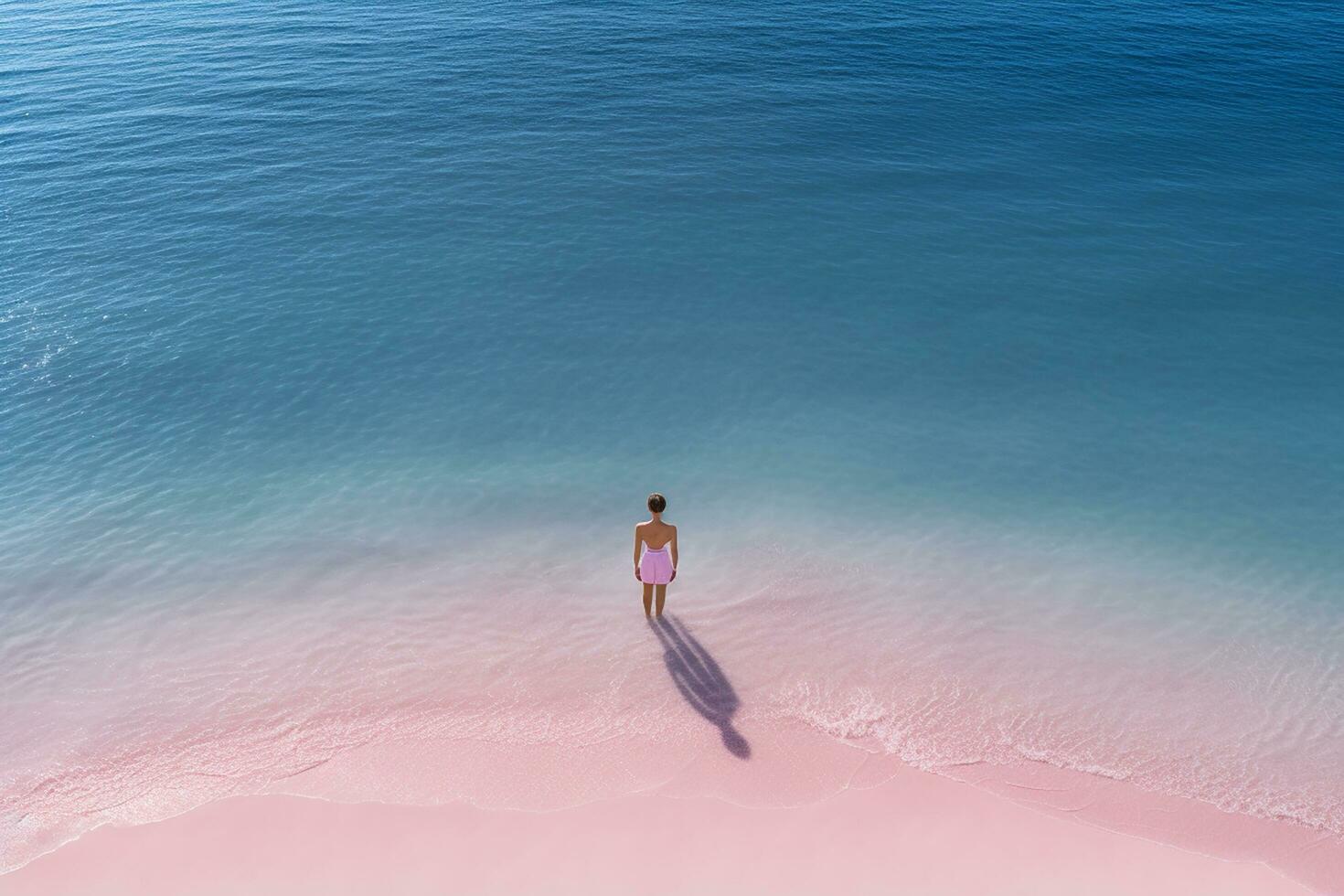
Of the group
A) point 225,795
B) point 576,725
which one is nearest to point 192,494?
point 225,795

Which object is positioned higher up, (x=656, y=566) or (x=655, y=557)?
(x=655, y=557)

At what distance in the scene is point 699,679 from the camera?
11117 mm

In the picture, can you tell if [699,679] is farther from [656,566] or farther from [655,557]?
[655,557]

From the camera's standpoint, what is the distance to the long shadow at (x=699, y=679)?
1038 cm

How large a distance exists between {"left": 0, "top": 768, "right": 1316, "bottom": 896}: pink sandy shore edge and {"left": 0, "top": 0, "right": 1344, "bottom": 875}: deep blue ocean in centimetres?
240

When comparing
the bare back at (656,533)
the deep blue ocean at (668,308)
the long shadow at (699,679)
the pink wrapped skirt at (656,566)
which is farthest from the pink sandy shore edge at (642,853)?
the bare back at (656,533)

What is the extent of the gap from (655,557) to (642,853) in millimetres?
3478

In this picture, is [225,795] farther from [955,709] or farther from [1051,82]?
[1051,82]

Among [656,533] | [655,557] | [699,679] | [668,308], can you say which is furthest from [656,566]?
[668,308]

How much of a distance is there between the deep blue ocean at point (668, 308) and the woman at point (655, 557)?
1.65 metres

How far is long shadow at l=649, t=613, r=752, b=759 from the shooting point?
10.4m

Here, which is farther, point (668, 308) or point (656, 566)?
point (668, 308)

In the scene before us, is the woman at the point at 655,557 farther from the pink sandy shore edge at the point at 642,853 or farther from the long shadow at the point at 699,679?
the pink sandy shore edge at the point at 642,853

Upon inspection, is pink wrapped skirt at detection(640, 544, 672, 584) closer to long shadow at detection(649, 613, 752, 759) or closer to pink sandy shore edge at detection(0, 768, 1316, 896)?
long shadow at detection(649, 613, 752, 759)
